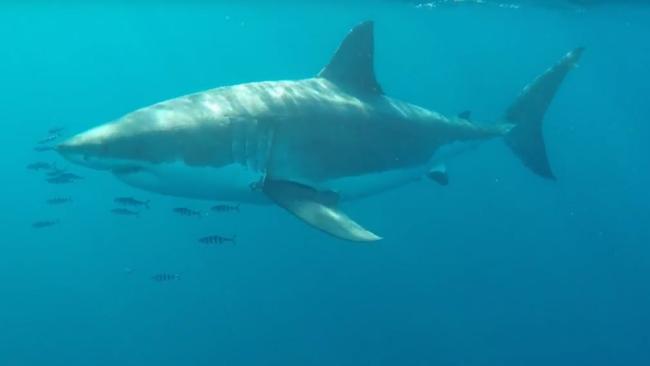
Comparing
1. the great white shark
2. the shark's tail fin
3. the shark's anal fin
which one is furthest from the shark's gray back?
the shark's tail fin

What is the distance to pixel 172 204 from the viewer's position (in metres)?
32.1

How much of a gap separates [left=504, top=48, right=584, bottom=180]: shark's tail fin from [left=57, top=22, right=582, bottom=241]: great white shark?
1.78 m

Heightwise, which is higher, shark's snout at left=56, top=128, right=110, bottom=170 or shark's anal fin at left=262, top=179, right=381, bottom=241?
shark's snout at left=56, top=128, right=110, bottom=170

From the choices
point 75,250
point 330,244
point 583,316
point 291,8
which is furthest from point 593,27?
point 75,250

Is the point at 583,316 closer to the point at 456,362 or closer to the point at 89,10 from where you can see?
the point at 456,362

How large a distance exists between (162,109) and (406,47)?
80.2 meters

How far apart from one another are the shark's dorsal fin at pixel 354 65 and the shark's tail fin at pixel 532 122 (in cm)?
412

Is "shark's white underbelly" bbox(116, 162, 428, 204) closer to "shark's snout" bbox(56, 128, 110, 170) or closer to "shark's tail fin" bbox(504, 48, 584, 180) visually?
"shark's snout" bbox(56, 128, 110, 170)

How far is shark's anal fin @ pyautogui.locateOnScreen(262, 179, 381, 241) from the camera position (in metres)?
6.15

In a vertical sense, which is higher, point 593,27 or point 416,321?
point 593,27

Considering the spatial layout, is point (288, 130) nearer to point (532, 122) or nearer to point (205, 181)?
point (205, 181)

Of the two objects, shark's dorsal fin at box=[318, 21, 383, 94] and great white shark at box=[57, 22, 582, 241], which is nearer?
great white shark at box=[57, 22, 582, 241]

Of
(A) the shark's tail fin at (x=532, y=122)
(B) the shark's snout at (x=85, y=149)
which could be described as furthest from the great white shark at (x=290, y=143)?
(A) the shark's tail fin at (x=532, y=122)

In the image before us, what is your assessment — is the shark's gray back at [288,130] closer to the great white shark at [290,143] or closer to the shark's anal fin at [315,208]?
the great white shark at [290,143]
